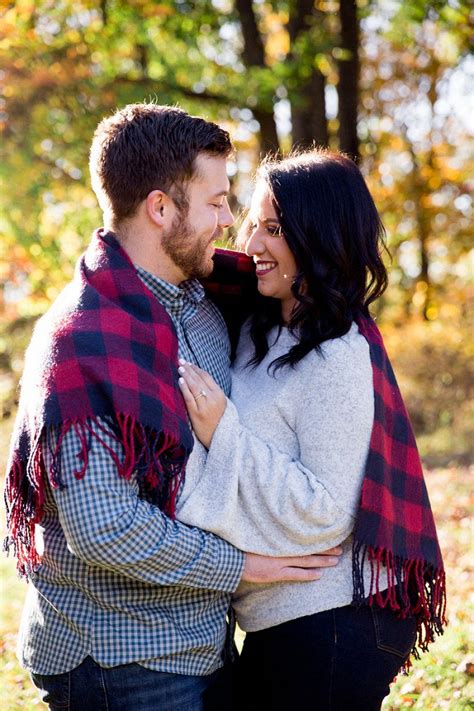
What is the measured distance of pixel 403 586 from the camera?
2574 mm

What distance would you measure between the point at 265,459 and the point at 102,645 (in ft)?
2.20

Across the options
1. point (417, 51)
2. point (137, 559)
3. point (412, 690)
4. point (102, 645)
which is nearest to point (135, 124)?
point (137, 559)

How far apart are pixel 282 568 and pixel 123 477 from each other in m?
0.58

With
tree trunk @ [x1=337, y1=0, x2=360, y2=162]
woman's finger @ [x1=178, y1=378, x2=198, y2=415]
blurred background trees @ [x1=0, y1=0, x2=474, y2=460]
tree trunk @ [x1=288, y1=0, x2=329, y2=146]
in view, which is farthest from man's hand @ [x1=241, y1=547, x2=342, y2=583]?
tree trunk @ [x1=288, y1=0, x2=329, y2=146]

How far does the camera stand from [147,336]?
2400 millimetres

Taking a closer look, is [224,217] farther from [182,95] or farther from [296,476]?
[182,95]

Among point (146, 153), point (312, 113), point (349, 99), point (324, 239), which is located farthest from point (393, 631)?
point (312, 113)

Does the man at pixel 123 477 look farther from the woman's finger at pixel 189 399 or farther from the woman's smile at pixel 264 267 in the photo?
the woman's smile at pixel 264 267

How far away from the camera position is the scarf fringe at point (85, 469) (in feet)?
7.22

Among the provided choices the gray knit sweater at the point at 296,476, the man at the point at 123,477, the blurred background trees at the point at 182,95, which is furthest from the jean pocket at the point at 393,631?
the blurred background trees at the point at 182,95

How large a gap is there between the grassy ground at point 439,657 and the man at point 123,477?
1686mm

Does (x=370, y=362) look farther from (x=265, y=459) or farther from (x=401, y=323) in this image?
(x=401, y=323)

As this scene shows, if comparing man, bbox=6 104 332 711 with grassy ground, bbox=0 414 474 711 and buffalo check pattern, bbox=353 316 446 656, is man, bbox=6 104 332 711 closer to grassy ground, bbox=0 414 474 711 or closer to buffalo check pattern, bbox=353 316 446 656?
buffalo check pattern, bbox=353 316 446 656

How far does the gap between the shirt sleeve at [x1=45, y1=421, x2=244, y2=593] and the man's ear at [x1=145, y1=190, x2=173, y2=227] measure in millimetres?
711
